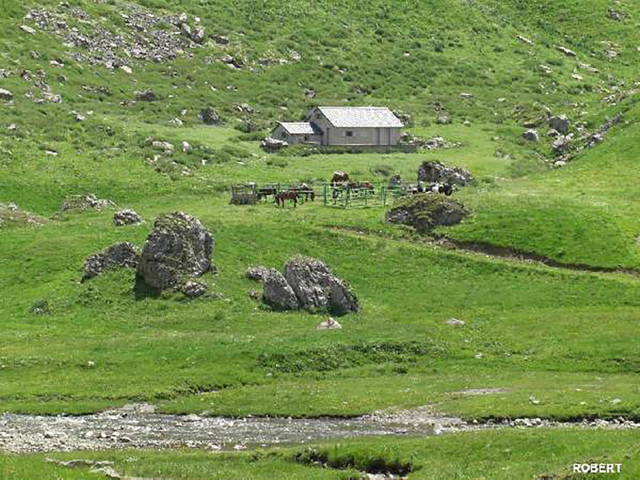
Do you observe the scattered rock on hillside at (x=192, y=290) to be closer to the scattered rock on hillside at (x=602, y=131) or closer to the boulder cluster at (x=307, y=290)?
the boulder cluster at (x=307, y=290)

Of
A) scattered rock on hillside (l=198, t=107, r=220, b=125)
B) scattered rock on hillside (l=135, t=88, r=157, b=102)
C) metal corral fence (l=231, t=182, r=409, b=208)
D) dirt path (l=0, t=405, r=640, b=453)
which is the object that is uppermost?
scattered rock on hillside (l=135, t=88, r=157, b=102)

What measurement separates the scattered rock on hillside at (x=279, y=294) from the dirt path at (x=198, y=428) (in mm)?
21875

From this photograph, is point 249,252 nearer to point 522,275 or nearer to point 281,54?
point 522,275

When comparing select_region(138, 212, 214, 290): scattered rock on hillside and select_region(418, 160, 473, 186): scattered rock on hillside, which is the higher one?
select_region(418, 160, 473, 186): scattered rock on hillside

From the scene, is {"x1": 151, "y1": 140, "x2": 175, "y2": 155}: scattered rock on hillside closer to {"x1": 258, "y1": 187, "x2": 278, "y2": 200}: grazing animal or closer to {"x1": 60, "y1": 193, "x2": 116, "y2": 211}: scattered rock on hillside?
{"x1": 258, "y1": 187, "x2": 278, "y2": 200}: grazing animal

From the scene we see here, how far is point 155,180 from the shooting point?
120 meters

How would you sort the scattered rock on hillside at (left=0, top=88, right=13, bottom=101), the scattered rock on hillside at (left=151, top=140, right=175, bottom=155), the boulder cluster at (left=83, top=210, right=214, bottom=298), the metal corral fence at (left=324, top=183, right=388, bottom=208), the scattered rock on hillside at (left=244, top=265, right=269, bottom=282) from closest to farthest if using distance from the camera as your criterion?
the boulder cluster at (left=83, top=210, right=214, bottom=298) → the scattered rock on hillside at (left=244, top=265, right=269, bottom=282) → the metal corral fence at (left=324, top=183, right=388, bottom=208) → the scattered rock on hillside at (left=151, top=140, right=175, bottom=155) → the scattered rock on hillside at (left=0, top=88, right=13, bottom=101)

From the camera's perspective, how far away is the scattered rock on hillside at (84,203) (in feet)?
352

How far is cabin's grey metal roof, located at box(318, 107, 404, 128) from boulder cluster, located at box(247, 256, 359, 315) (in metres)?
68.9

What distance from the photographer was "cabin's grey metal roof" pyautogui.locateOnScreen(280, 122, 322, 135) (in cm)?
14862

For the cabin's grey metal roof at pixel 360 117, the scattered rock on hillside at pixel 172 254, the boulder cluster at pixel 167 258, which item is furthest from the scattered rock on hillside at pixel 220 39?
the scattered rock on hillside at pixel 172 254

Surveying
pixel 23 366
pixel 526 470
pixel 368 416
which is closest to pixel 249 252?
pixel 23 366

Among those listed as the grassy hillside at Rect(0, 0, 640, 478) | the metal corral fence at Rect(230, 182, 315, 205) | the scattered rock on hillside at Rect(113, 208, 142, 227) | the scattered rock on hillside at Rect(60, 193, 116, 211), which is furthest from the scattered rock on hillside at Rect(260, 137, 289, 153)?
the scattered rock on hillside at Rect(113, 208, 142, 227)

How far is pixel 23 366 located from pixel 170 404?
1052 centimetres
